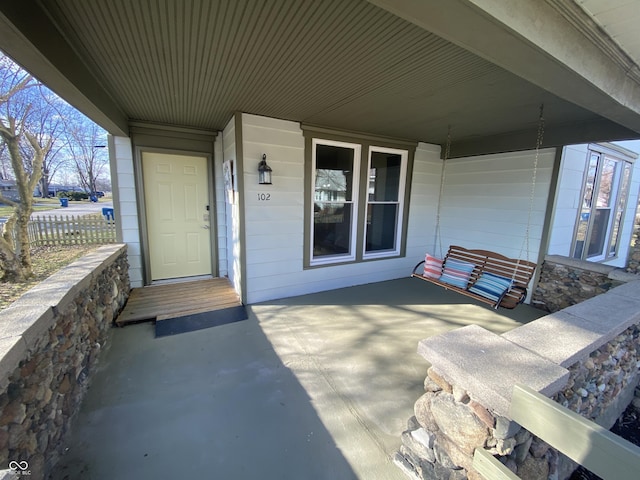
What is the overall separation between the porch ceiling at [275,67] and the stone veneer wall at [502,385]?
1.49 metres

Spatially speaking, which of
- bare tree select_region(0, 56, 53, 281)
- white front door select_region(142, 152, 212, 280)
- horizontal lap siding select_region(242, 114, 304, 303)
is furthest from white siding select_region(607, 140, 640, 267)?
bare tree select_region(0, 56, 53, 281)

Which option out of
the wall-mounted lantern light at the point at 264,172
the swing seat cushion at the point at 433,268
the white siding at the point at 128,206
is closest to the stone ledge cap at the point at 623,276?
the swing seat cushion at the point at 433,268

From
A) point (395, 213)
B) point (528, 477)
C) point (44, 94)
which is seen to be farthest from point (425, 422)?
point (44, 94)

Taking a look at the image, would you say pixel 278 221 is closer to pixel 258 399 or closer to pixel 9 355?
pixel 258 399

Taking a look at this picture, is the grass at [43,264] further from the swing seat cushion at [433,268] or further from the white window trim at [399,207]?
the swing seat cushion at [433,268]

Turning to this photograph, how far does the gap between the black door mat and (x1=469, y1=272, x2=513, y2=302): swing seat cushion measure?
2861 millimetres

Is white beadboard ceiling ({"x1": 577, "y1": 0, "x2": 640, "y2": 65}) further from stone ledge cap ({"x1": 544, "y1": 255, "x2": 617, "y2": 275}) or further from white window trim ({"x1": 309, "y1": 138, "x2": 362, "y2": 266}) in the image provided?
white window trim ({"x1": 309, "y1": 138, "x2": 362, "y2": 266})

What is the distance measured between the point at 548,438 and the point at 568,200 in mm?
4121

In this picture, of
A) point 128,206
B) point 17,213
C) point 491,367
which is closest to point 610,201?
point 491,367

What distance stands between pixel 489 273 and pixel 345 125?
2.73m

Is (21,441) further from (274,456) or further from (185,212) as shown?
(185,212)

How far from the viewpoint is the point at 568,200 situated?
12.6ft

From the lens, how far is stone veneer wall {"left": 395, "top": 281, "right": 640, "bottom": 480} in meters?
1.14

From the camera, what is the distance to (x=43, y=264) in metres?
5.26
